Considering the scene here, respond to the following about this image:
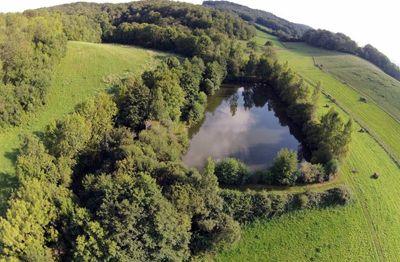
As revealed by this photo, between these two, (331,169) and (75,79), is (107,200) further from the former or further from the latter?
(75,79)

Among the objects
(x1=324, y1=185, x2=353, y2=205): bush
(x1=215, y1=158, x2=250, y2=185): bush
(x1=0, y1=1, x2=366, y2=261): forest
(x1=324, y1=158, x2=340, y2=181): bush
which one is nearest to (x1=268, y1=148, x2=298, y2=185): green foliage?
(x1=0, y1=1, x2=366, y2=261): forest

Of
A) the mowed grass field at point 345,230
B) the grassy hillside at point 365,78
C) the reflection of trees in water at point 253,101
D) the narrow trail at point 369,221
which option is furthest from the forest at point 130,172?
the grassy hillside at point 365,78

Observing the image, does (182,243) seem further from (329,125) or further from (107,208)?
(329,125)

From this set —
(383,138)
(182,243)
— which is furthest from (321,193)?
(383,138)

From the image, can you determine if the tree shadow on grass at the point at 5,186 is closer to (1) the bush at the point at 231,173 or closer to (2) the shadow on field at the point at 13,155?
(2) the shadow on field at the point at 13,155

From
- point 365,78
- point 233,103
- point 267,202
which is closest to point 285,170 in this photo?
A: point 267,202

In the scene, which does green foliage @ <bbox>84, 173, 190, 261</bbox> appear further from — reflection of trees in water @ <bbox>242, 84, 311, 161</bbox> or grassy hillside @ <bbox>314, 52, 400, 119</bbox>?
grassy hillside @ <bbox>314, 52, 400, 119</bbox>
